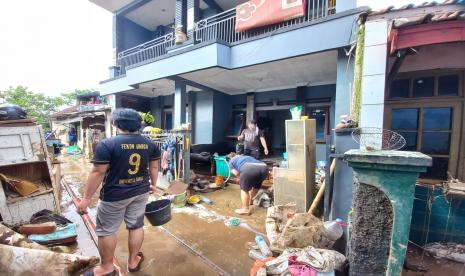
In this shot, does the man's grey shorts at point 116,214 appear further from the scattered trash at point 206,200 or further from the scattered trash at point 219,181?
the scattered trash at point 219,181

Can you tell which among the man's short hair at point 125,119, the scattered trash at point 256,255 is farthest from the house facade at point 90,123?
the scattered trash at point 256,255

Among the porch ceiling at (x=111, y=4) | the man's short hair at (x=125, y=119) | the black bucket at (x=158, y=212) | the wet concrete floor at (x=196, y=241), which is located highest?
the porch ceiling at (x=111, y=4)

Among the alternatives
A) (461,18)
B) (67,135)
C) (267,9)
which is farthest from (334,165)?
(67,135)

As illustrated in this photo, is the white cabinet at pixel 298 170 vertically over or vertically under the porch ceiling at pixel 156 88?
under

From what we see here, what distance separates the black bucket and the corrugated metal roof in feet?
12.6

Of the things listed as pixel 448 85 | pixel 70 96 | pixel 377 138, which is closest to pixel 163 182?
pixel 377 138

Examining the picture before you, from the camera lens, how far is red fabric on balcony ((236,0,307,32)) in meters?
4.96

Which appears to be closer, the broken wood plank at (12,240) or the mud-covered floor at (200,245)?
the broken wood plank at (12,240)

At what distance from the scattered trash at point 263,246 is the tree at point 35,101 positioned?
23.9 metres

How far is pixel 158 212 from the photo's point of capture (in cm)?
270

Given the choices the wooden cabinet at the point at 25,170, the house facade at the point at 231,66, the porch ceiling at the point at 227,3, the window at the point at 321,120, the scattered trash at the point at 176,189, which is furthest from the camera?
the porch ceiling at the point at 227,3

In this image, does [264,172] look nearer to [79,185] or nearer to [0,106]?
[0,106]

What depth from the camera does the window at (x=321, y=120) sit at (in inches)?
265

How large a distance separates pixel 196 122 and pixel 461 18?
301 inches
